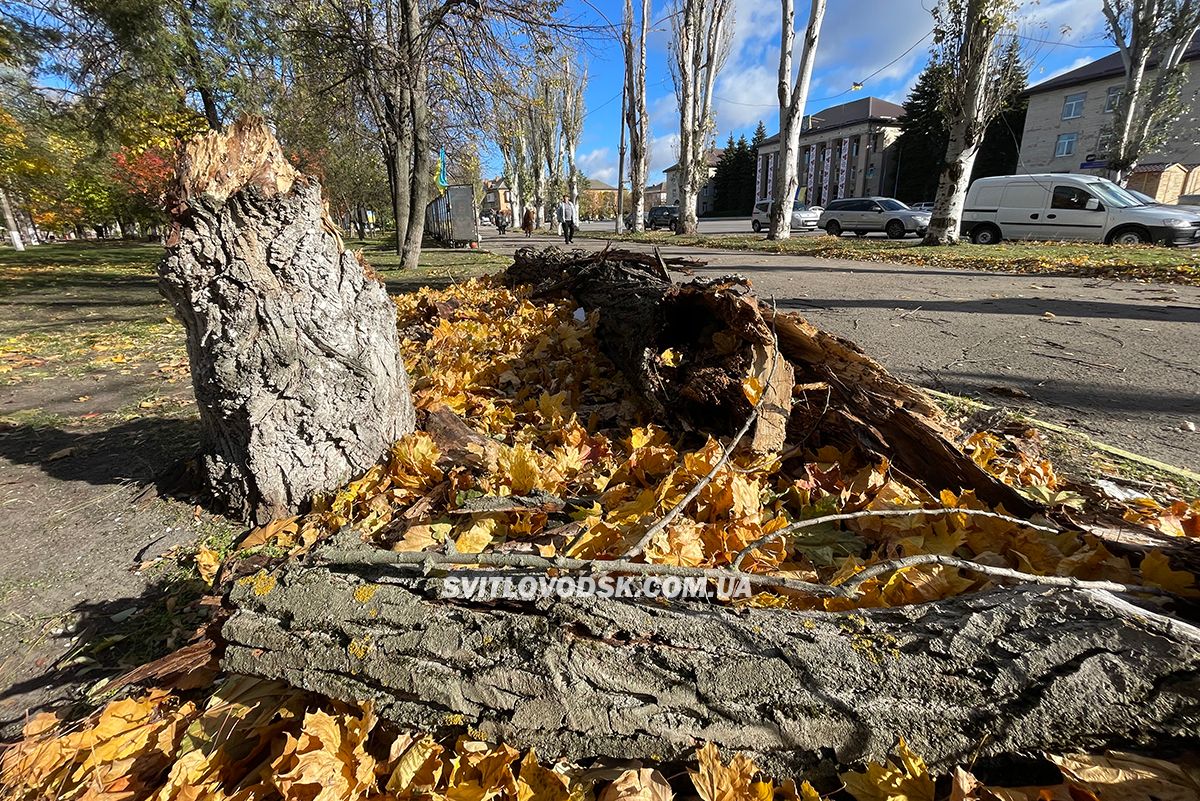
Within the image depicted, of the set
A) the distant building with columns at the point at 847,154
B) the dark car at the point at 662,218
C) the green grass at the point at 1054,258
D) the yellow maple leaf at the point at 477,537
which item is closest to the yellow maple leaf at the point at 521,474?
the yellow maple leaf at the point at 477,537

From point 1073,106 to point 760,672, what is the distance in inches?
2108

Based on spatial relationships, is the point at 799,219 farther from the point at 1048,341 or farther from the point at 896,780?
the point at 896,780

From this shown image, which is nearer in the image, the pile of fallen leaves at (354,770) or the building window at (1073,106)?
the pile of fallen leaves at (354,770)

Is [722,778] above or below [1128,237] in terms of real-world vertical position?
below

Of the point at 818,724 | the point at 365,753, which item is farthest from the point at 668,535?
the point at 365,753

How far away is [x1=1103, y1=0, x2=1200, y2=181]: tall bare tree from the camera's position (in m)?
19.6

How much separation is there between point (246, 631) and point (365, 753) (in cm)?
40

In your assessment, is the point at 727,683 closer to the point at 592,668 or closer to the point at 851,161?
the point at 592,668

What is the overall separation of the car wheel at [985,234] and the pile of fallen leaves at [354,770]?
1909 centimetres

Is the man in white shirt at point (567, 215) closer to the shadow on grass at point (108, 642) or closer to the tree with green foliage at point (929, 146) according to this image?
the shadow on grass at point (108, 642)

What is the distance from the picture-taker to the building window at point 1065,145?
37625 mm

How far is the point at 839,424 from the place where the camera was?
214 centimetres

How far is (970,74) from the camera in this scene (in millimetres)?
12289

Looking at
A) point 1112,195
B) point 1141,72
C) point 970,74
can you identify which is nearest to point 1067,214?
point 1112,195
